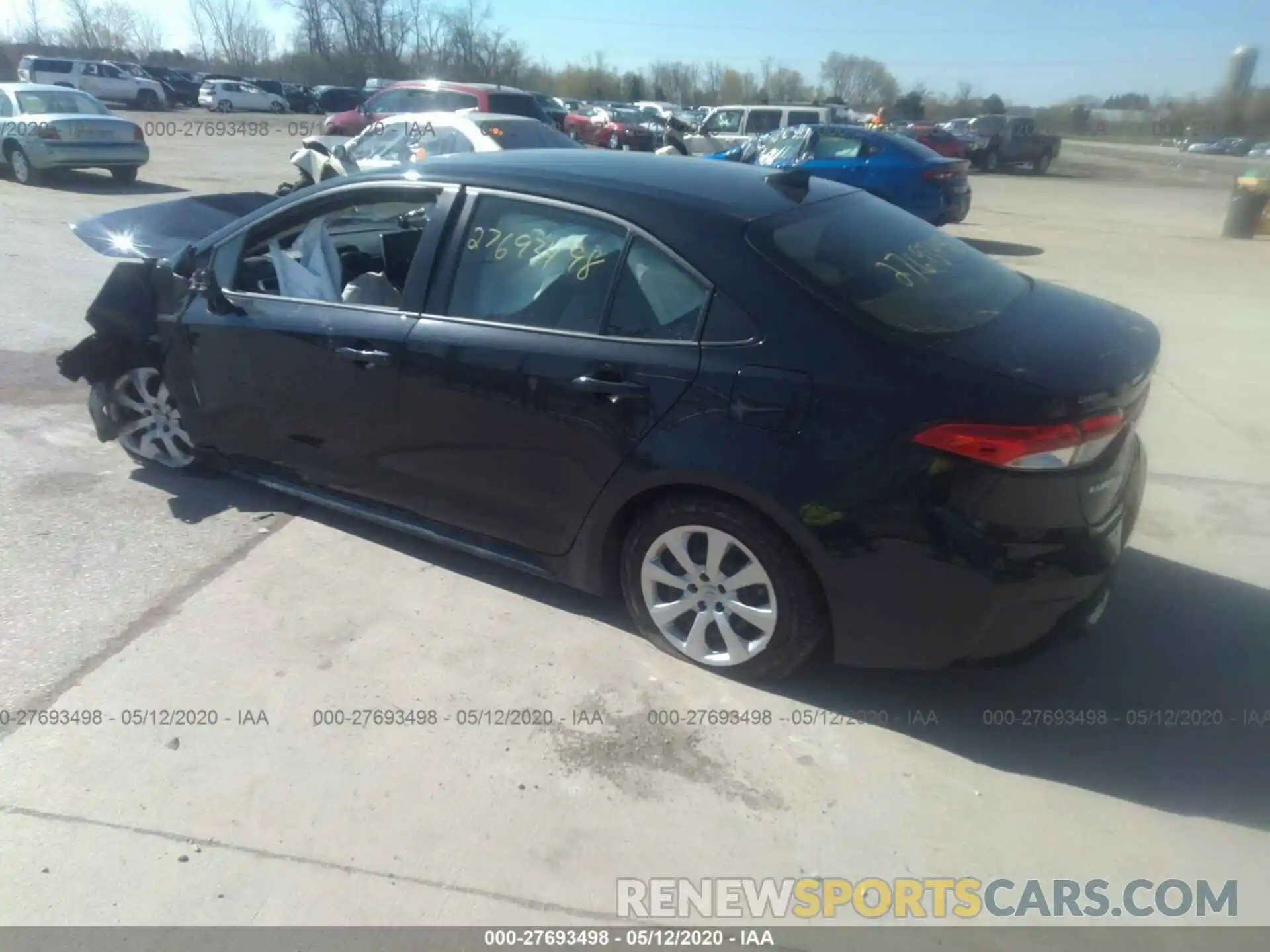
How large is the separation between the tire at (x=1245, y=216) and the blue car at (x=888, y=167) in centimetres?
563

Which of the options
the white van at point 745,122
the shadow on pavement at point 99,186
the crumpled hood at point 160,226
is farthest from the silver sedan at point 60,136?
the crumpled hood at point 160,226

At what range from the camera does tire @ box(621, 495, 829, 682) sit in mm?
3252

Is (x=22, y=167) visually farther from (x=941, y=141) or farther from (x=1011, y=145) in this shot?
(x=1011, y=145)

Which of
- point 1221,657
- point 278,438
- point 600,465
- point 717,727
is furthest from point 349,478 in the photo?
point 1221,657

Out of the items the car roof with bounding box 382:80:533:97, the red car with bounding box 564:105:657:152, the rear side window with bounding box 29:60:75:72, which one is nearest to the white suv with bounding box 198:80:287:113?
the rear side window with bounding box 29:60:75:72

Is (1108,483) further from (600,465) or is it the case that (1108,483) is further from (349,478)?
(349,478)

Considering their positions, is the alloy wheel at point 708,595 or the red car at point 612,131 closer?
the alloy wheel at point 708,595

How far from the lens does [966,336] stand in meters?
3.18

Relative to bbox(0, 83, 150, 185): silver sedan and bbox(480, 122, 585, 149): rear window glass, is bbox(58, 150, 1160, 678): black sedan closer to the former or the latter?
bbox(480, 122, 585, 149): rear window glass

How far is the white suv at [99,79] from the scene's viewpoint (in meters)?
37.5

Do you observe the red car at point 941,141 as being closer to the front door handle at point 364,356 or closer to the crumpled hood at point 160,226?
the crumpled hood at point 160,226

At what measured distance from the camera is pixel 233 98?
147 feet

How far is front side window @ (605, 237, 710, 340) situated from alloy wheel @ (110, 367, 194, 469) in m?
2.54

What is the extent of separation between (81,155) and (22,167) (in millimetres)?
1085
